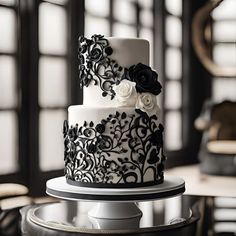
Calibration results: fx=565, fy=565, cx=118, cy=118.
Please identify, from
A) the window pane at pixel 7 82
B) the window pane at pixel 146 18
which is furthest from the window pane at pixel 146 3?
the window pane at pixel 7 82

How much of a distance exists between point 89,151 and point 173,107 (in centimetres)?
502

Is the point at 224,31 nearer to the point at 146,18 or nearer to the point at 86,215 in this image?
the point at 146,18

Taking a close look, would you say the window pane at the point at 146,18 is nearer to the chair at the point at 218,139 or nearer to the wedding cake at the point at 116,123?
the chair at the point at 218,139

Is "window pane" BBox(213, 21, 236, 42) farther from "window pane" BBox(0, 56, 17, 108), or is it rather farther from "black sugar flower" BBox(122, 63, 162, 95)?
"black sugar flower" BBox(122, 63, 162, 95)

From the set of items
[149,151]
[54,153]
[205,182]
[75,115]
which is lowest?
[205,182]

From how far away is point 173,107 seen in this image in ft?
21.4

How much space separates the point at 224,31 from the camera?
686 cm

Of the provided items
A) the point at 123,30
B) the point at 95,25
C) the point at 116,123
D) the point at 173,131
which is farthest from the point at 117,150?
the point at 173,131

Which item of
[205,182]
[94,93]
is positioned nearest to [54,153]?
[205,182]

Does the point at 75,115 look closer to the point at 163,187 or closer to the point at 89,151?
the point at 89,151

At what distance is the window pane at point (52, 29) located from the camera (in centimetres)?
437

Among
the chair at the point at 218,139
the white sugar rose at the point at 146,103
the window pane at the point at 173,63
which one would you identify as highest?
the window pane at the point at 173,63

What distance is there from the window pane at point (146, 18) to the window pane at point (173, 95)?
0.74m

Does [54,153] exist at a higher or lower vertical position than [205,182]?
Answer: higher
